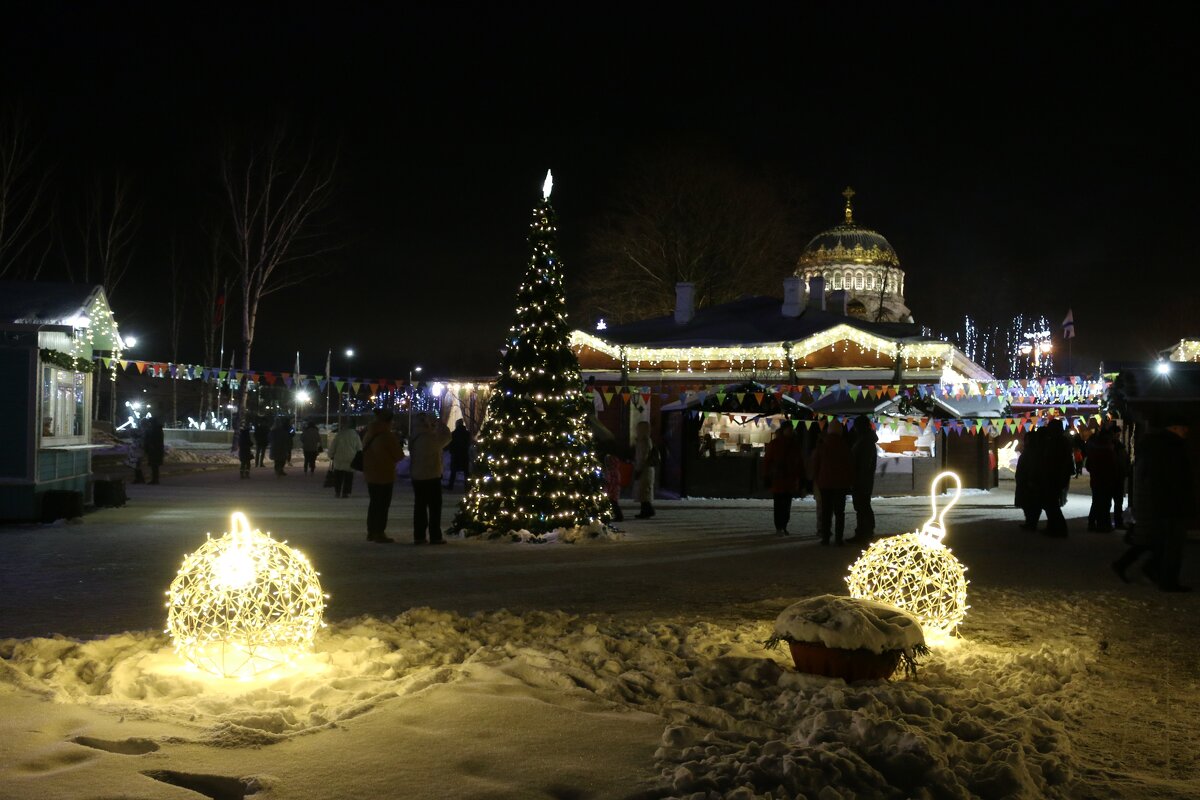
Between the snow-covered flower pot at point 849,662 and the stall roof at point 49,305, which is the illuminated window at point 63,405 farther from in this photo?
the snow-covered flower pot at point 849,662

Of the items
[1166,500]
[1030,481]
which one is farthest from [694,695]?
[1030,481]

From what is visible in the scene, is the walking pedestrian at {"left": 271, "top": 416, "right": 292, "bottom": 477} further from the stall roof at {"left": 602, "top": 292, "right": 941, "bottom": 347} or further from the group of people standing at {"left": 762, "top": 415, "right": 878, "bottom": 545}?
the group of people standing at {"left": 762, "top": 415, "right": 878, "bottom": 545}

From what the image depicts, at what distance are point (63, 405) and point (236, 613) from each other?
41.4ft

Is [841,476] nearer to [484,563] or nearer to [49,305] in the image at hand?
[484,563]

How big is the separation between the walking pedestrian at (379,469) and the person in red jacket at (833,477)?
5.61 m

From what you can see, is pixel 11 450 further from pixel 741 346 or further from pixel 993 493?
pixel 993 493

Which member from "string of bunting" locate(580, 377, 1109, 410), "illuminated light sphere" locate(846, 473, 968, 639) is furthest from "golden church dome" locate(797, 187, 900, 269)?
"illuminated light sphere" locate(846, 473, 968, 639)

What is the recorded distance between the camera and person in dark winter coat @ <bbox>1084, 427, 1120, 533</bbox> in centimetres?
1691

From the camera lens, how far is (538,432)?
595 inches

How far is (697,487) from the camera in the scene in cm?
2517

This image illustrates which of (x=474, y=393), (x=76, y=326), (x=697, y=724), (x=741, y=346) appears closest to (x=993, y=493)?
(x=741, y=346)

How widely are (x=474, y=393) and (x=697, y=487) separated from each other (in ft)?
42.3

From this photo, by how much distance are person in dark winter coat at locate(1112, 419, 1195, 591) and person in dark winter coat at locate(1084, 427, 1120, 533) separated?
5.75 metres

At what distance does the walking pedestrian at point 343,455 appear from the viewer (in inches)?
850
